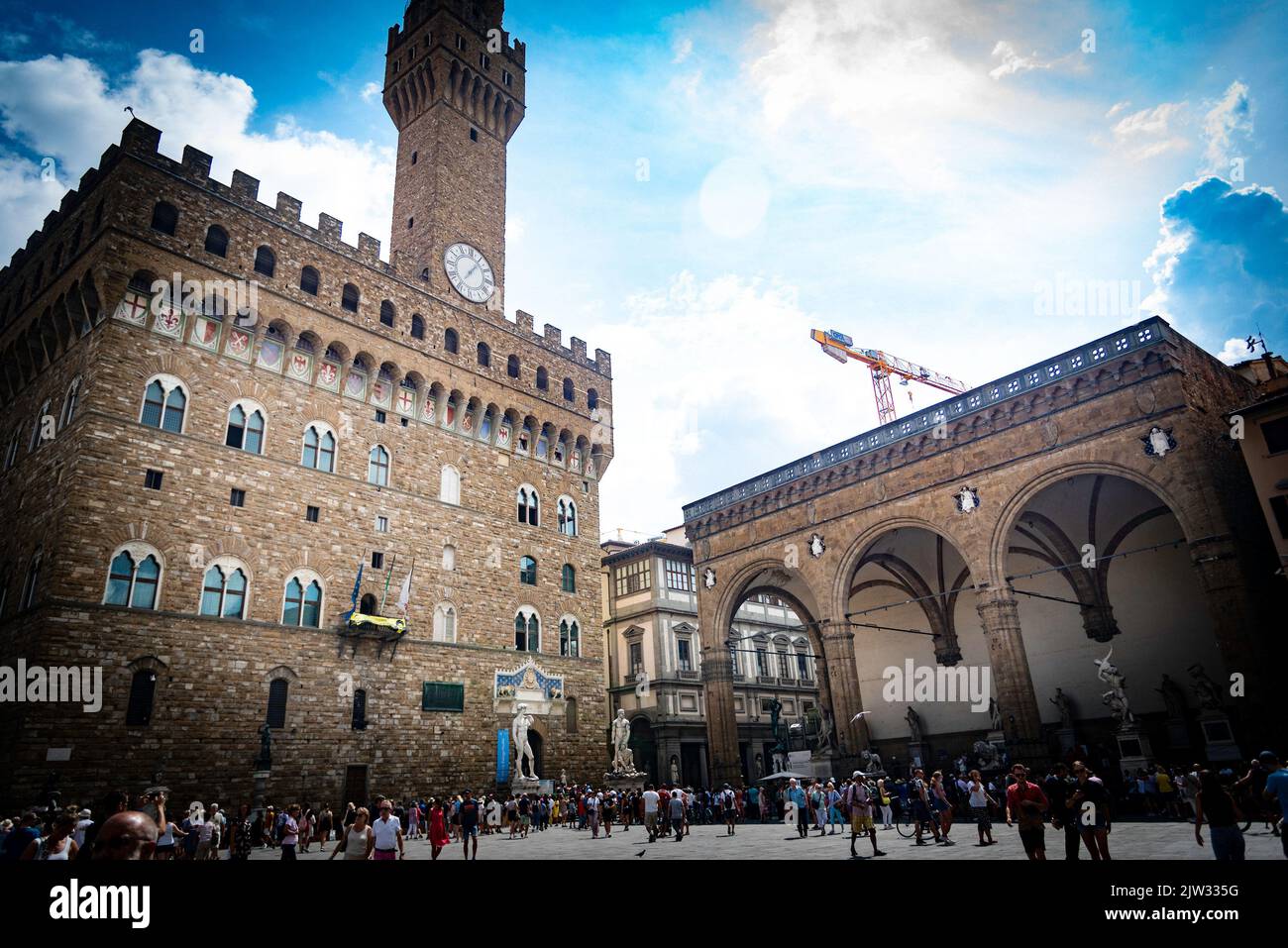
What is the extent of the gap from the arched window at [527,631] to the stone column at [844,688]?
12.1 metres

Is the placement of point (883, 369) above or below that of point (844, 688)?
above

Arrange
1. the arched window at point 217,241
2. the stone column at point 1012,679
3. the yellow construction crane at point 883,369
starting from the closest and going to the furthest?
the stone column at point 1012,679 → the arched window at point 217,241 → the yellow construction crane at point 883,369

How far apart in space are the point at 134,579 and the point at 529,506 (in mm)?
14545

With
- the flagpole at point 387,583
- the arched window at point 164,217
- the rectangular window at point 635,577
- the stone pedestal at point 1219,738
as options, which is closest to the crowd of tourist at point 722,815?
the stone pedestal at point 1219,738

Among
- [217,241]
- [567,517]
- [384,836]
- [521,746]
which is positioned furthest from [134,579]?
[567,517]

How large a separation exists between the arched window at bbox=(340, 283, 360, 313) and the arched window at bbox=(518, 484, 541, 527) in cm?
957

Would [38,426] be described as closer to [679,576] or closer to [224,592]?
[224,592]

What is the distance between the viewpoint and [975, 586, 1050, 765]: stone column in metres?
17.5

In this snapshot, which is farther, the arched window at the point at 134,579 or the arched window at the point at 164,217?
the arched window at the point at 164,217

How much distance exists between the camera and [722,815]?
23.4 m

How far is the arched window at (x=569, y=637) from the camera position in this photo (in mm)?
30328

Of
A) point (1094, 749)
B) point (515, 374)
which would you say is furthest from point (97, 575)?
point (1094, 749)

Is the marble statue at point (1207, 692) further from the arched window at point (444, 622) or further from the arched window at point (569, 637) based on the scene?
the arched window at point (444, 622)
